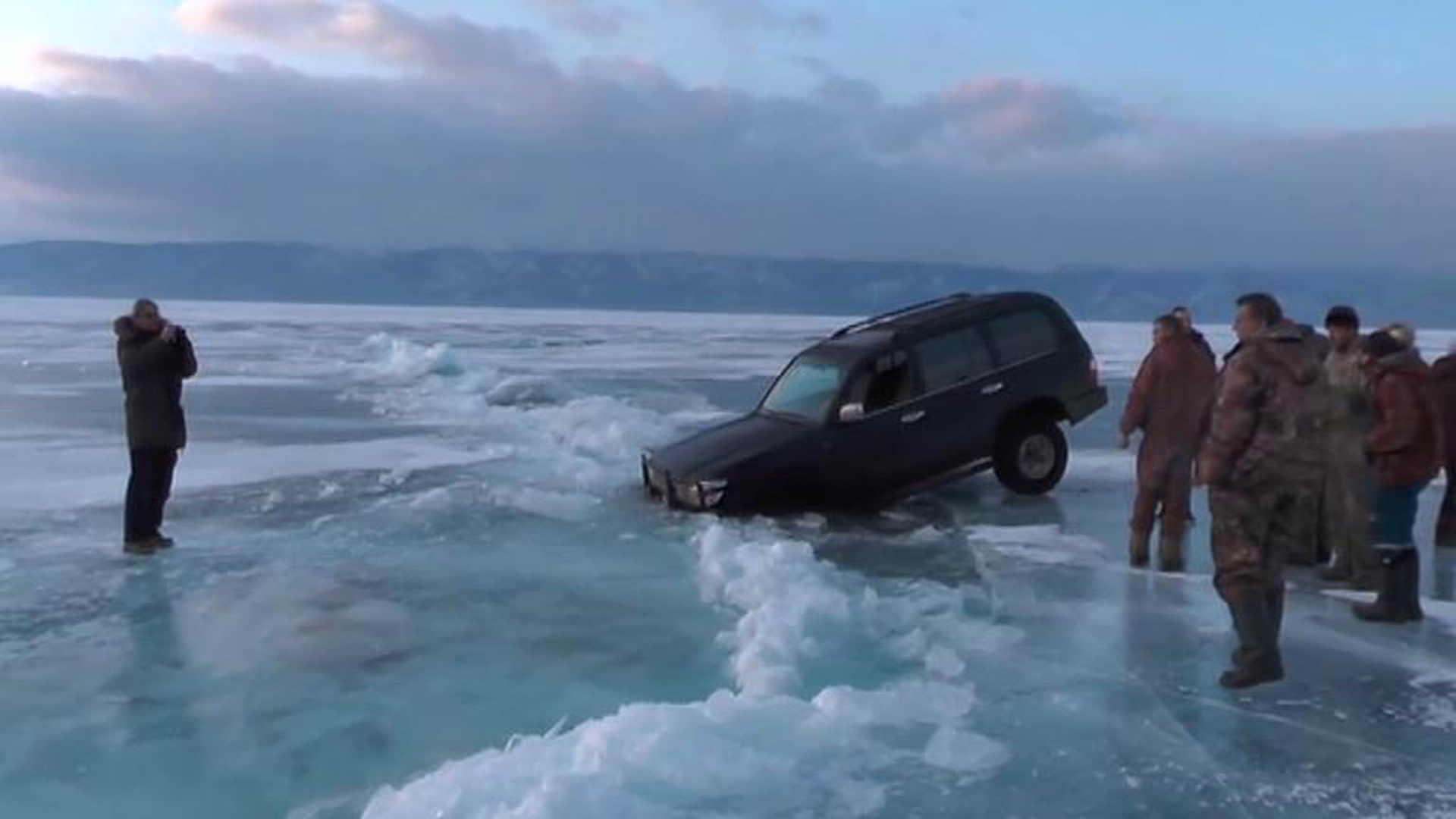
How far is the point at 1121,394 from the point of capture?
81.0 ft

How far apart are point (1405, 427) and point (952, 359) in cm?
481

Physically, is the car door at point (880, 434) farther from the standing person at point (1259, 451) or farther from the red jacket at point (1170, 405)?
the standing person at point (1259, 451)

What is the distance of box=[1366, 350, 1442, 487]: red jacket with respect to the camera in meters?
6.78

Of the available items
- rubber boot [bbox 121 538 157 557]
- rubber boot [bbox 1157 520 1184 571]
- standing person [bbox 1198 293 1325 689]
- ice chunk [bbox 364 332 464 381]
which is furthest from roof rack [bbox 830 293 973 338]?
ice chunk [bbox 364 332 464 381]

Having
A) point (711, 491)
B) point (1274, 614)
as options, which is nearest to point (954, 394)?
point (711, 491)

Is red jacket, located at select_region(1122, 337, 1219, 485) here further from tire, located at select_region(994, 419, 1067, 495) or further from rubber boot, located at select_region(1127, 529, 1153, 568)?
tire, located at select_region(994, 419, 1067, 495)

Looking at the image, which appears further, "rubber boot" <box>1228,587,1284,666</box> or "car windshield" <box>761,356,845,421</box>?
"car windshield" <box>761,356,845,421</box>

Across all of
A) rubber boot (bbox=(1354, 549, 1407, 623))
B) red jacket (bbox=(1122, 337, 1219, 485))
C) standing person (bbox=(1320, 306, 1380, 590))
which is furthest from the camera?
red jacket (bbox=(1122, 337, 1219, 485))

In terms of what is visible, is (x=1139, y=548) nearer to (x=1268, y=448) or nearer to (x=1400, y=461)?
(x=1400, y=461)

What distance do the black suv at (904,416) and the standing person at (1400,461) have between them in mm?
4281

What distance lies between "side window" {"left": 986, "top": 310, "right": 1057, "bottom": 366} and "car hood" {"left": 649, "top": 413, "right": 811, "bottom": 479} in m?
2.12

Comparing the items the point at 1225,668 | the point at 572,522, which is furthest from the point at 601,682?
the point at 572,522

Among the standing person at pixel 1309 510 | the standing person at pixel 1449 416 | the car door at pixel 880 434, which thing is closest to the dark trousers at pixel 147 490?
the car door at pixel 880 434

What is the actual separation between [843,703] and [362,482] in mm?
8523
